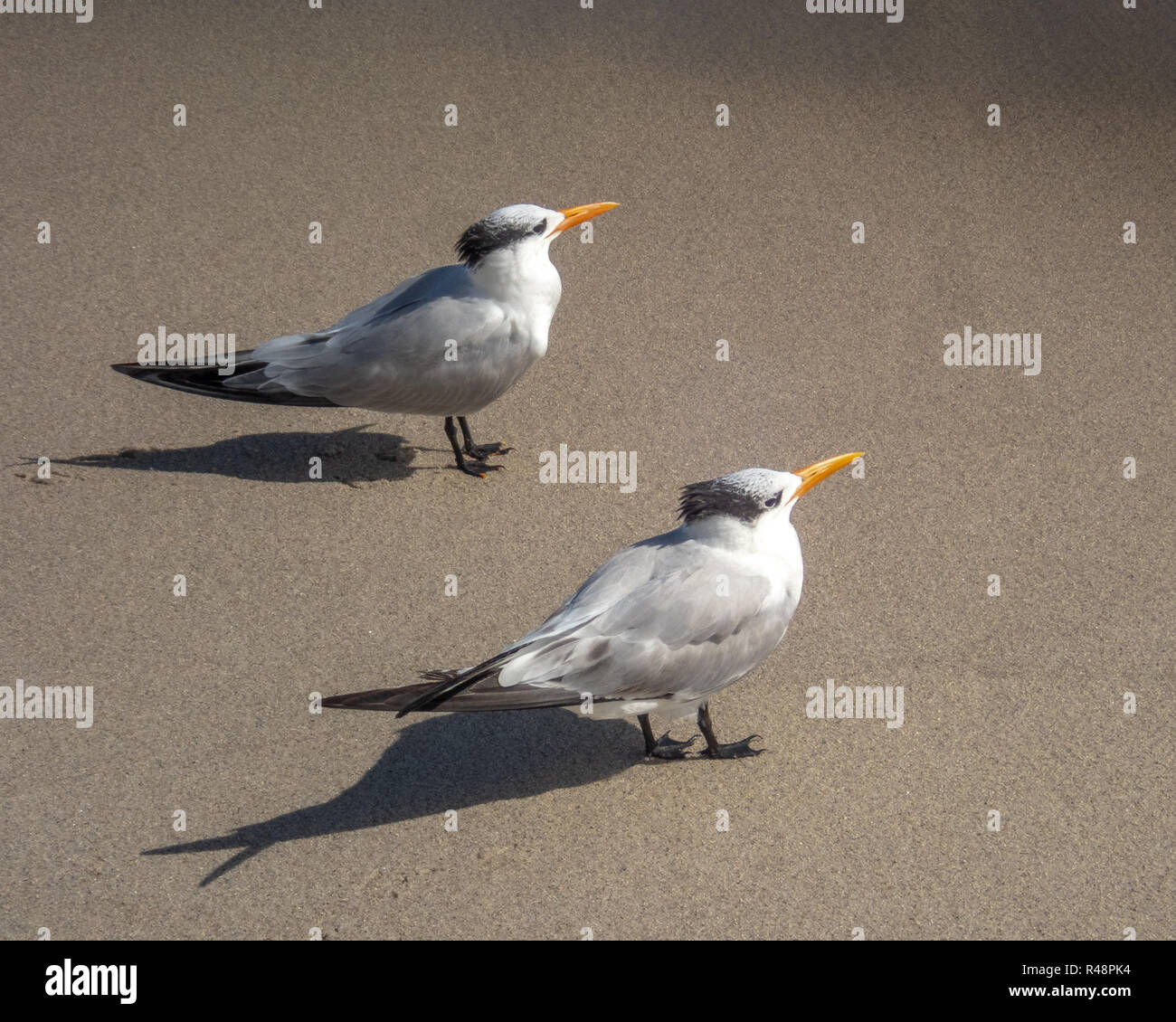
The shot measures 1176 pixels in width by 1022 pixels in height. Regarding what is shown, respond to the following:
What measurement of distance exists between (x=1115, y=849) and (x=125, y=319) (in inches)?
175

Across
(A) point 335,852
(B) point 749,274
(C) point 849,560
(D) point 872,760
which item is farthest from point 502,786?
(B) point 749,274

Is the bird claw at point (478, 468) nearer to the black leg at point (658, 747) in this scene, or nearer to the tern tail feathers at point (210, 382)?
the tern tail feathers at point (210, 382)

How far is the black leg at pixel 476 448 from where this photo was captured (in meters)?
4.81

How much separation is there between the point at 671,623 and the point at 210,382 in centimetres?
227

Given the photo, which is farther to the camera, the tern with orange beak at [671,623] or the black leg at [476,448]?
the black leg at [476,448]

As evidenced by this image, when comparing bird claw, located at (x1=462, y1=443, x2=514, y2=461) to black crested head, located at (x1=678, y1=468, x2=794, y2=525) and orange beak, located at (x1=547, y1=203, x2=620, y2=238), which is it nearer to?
orange beak, located at (x1=547, y1=203, x2=620, y2=238)

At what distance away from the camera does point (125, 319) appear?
5320 millimetres

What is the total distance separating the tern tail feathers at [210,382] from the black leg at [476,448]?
0.54m

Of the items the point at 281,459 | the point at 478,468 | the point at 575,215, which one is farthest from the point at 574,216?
the point at 281,459

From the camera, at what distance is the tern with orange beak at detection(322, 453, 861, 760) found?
313 cm

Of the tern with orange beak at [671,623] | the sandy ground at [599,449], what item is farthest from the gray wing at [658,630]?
the sandy ground at [599,449]

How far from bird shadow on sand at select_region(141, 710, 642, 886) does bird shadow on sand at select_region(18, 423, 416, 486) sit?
139cm

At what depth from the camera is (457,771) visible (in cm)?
351

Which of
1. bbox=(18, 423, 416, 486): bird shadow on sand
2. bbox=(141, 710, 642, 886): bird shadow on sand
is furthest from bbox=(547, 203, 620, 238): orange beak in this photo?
bbox=(141, 710, 642, 886): bird shadow on sand
